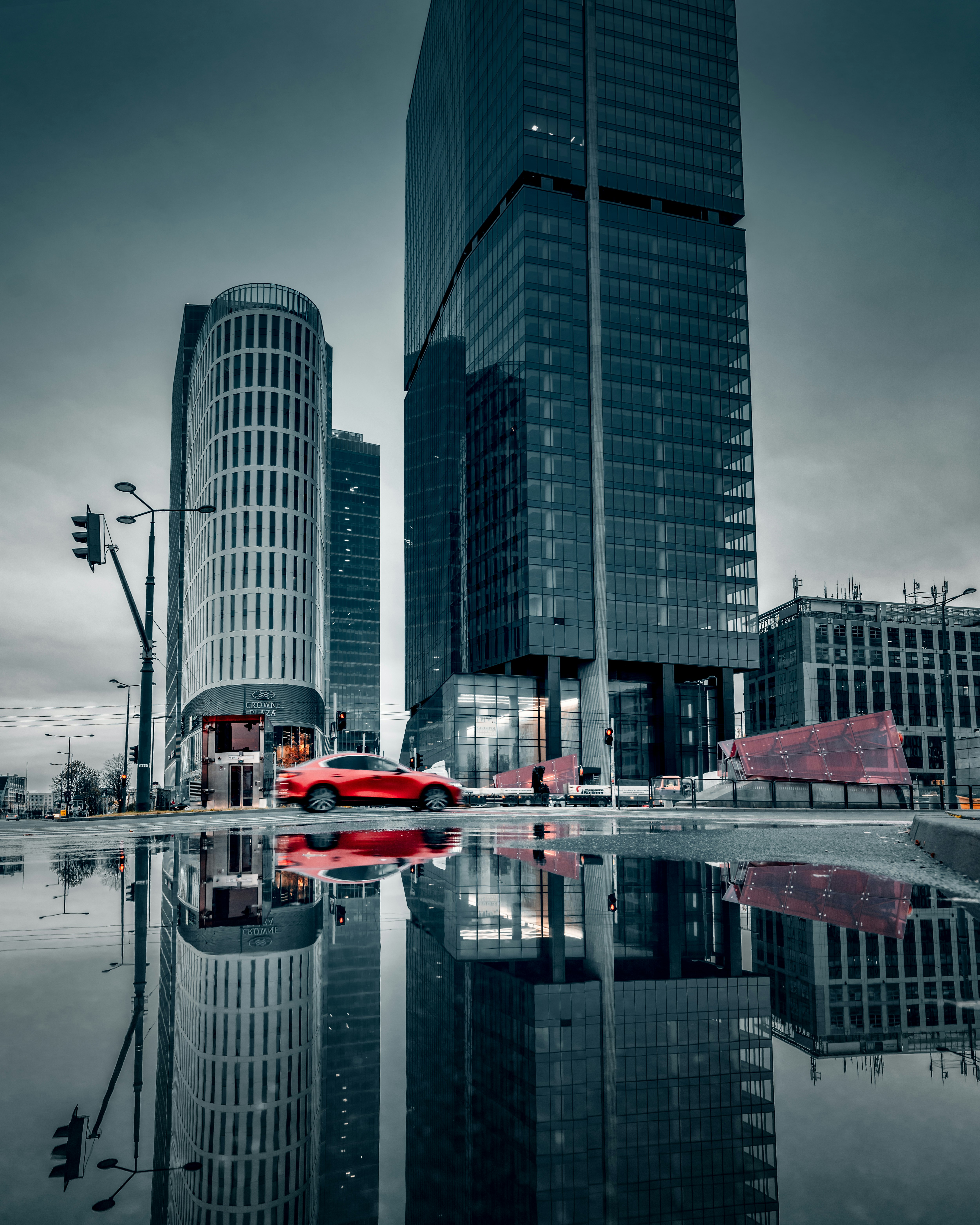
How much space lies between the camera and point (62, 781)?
122 m

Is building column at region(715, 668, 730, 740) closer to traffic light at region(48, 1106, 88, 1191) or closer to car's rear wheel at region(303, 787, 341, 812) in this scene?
car's rear wheel at region(303, 787, 341, 812)

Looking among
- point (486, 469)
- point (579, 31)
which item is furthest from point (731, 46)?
point (486, 469)

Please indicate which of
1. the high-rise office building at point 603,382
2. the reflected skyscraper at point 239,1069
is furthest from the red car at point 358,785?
the high-rise office building at point 603,382

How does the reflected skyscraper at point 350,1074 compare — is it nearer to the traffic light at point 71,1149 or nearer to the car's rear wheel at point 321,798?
the traffic light at point 71,1149

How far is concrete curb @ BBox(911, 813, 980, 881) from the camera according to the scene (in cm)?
934

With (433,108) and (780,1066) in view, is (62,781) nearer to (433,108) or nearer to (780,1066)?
(433,108)

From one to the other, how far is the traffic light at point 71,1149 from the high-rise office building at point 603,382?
3171 inches

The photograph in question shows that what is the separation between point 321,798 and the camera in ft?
82.5

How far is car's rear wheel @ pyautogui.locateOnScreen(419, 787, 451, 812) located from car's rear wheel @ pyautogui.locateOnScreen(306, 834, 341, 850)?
1044 centimetres

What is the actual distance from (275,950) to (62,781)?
132 m

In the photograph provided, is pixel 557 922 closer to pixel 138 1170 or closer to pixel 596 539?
pixel 138 1170

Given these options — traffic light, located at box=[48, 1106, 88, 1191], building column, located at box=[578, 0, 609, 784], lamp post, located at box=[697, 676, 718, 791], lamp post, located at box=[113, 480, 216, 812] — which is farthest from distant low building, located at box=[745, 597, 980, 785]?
traffic light, located at box=[48, 1106, 88, 1191]

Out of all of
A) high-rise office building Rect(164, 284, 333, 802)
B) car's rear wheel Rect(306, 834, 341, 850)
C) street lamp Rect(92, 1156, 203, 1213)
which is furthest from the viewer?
high-rise office building Rect(164, 284, 333, 802)

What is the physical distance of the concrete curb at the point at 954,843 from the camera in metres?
9.34
